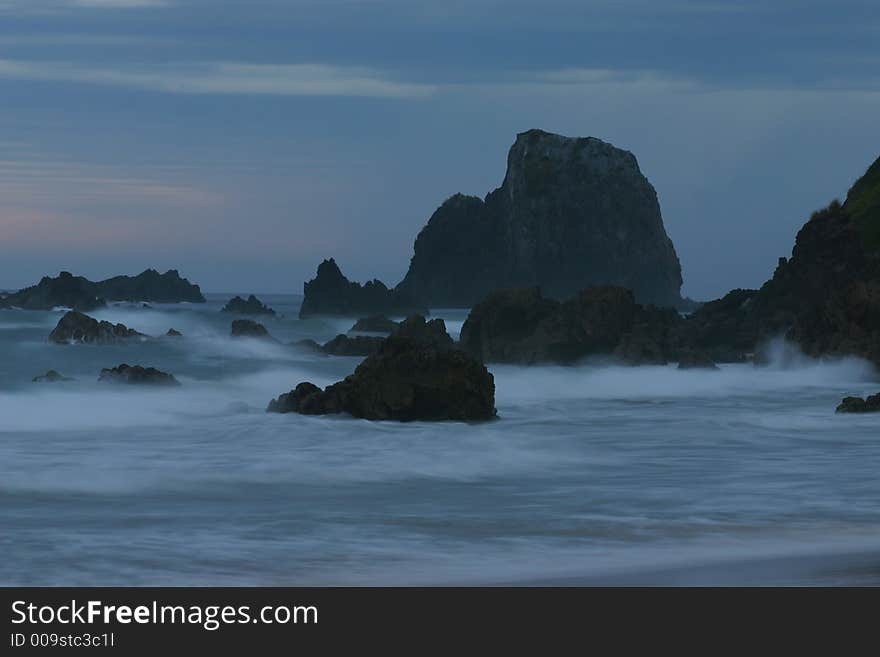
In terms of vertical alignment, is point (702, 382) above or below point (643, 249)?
below

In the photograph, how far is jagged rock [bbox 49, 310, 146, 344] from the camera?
239 ft

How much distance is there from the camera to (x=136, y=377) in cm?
4316

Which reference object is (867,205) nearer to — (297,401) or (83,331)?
(83,331)

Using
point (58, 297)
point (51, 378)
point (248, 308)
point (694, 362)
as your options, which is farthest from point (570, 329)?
point (58, 297)

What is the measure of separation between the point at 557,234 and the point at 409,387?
158 meters

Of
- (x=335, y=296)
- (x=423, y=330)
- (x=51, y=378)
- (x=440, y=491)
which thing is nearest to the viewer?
(x=440, y=491)

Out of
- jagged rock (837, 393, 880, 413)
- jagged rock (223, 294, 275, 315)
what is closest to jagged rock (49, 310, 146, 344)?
jagged rock (837, 393, 880, 413)

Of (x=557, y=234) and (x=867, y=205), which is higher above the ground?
(x=557, y=234)

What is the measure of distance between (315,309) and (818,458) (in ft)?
369

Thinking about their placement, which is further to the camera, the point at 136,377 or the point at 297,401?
the point at 136,377

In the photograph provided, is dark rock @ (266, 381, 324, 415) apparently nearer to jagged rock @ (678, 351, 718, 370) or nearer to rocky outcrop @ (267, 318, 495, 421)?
rocky outcrop @ (267, 318, 495, 421)
